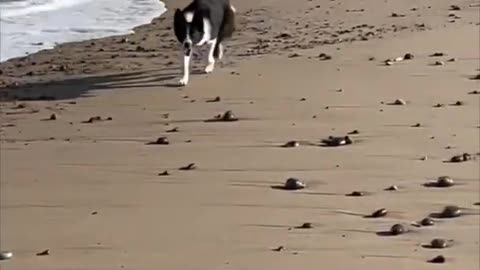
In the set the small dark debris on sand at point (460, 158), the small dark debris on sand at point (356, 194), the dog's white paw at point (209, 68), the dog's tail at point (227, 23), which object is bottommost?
the small dark debris on sand at point (356, 194)

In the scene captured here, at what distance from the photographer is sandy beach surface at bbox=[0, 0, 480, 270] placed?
15.3 feet

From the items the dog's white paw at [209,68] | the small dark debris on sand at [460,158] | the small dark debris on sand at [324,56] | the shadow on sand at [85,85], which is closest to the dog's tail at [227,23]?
the dog's white paw at [209,68]

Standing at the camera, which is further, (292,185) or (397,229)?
(292,185)

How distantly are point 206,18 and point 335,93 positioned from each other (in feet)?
5.38

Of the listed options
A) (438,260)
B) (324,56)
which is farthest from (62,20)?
(438,260)

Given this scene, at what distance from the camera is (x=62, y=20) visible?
14258mm

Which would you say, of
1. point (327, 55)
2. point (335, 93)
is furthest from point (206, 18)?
point (335, 93)

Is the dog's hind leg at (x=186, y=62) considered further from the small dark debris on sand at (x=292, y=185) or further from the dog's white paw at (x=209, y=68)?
the small dark debris on sand at (x=292, y=185)

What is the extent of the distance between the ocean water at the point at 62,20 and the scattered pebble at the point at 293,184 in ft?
20.3

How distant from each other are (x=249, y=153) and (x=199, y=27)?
108 inches

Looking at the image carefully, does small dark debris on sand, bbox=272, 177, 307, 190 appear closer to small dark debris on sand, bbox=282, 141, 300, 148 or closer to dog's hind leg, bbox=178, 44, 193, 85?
small dark debris on sand, bbox=282, 141, 300, 148

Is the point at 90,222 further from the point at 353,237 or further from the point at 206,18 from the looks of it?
the point at 206,18

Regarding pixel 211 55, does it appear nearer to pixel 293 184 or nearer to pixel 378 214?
pixel 293 184

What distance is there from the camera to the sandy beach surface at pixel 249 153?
4.65m
